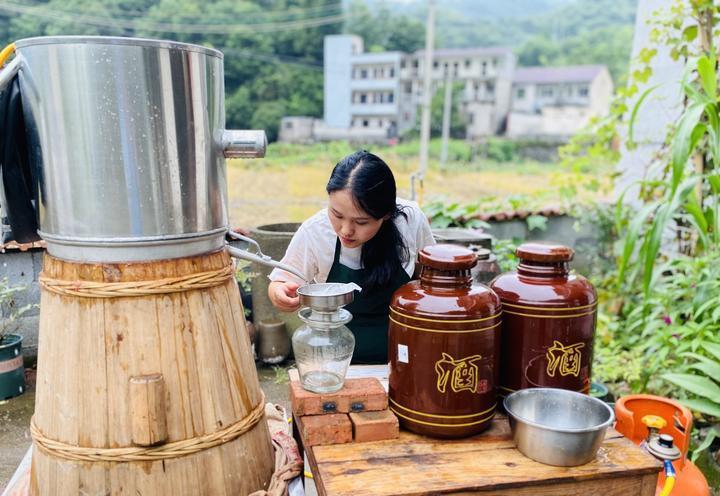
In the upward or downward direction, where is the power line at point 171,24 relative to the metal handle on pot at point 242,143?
upward

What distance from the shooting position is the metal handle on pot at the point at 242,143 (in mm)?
1530

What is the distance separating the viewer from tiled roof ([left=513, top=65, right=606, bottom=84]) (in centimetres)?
4491

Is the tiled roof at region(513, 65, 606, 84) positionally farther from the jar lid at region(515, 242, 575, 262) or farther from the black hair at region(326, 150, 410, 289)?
the jar lid at region(515, 242, 575, 262)

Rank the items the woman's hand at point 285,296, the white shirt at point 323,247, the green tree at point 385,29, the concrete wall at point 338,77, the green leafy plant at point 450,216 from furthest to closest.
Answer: the green tree at point 385,29 < the concrete wall at point 338,77 < the green leafy plant at point 450,216 < the white shirt at point 323,247 < the woman's hand at point 285,296

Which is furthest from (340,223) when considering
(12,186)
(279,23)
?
(279,23)

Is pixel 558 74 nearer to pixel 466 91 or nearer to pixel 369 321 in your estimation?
pixel 466 91

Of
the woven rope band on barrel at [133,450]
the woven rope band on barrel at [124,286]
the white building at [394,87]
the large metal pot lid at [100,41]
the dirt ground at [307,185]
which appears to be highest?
the white building at [394,87]

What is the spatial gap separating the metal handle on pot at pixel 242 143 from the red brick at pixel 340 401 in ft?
2.31

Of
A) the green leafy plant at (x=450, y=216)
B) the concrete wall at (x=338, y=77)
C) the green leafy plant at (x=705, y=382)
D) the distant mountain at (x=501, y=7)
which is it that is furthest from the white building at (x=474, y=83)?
the green leafy plant at (x=705, y=382)

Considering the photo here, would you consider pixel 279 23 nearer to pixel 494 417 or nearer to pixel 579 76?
pixel 579 76

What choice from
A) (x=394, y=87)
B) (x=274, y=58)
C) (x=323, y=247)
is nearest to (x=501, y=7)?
(x=394, y=87)

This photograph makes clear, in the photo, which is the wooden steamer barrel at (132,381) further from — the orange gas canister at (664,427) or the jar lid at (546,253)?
the orange gas canister at (664,427)

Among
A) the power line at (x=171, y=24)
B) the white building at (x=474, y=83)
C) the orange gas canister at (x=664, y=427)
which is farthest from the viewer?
the white building at (x=474, y=83)

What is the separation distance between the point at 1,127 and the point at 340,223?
1072 millimetres
